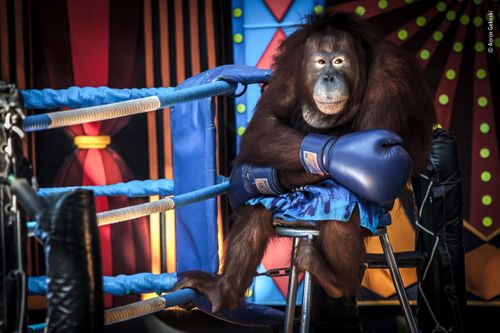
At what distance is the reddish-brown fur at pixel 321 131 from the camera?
164 cm

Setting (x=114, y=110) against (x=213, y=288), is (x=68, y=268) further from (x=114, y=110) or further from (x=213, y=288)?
(x=213, y=288)

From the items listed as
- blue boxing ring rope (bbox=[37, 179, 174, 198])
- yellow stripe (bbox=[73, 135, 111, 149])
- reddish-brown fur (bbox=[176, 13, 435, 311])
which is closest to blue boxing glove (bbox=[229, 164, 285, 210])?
reddish-brown fur (bbox=[176, 13, 435, 311])

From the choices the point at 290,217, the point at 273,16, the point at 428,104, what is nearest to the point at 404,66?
the point at 428,104

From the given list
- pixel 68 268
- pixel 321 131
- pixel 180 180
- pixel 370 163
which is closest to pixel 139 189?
pixel 180 180

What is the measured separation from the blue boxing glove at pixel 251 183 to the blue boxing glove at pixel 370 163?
18cm

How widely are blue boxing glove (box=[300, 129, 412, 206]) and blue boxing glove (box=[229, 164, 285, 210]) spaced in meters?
0.18

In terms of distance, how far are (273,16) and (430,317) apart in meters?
1.47

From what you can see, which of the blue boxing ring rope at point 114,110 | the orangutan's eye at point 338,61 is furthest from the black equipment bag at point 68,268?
the orangutan's eye at point 338,61

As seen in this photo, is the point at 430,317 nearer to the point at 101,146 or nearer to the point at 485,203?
the point at 485,203

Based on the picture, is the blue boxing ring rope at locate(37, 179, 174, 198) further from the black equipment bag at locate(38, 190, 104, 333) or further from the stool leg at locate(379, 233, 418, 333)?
the black equipment bag at locate(38, 190, 104, 333)

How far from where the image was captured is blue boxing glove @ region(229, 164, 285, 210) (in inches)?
68.7

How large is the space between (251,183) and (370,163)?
37 centimetres

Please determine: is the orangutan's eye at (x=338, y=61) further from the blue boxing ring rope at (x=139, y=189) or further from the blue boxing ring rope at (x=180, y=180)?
the blue boxing ring rope at (x=139, y=189)

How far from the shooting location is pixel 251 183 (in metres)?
1.79
